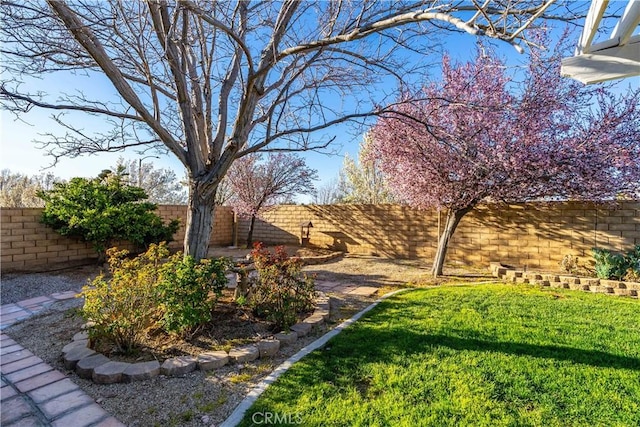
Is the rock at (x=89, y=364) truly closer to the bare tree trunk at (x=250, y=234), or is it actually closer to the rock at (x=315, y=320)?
the rock at (x=315, y=320)

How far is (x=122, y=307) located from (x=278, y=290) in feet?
5.43

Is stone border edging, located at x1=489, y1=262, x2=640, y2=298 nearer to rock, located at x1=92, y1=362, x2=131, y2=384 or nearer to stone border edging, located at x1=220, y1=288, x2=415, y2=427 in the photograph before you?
stone border edging, located at x1=220, y1=288, x2=415, y2=427

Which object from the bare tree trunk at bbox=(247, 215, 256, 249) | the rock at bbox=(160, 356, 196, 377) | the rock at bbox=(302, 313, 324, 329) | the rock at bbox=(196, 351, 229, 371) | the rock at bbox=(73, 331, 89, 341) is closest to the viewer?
the rock at bbox=(160, 356, 196, 377)

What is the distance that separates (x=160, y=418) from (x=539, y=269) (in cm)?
854

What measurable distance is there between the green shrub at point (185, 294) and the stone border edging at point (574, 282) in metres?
6.39

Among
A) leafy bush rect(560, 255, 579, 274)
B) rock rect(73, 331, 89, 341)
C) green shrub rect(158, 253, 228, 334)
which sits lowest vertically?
rock rect(73, 331, 89, 341)

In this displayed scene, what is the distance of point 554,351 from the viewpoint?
308cm

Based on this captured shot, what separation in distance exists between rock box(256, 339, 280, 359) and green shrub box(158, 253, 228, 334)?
0.63 metres

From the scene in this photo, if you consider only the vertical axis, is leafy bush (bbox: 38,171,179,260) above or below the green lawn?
above

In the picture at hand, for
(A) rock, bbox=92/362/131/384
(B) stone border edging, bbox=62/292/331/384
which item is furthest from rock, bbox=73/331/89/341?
(A) rock, bbox=92/362/131/384

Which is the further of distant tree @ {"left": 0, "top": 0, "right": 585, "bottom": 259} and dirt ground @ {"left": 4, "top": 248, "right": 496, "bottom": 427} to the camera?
distant tree @ {"left": 0, "top": 0, "right": 585, "bottom": 259}

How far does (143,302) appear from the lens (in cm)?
315

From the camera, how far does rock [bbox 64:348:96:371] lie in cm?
281
